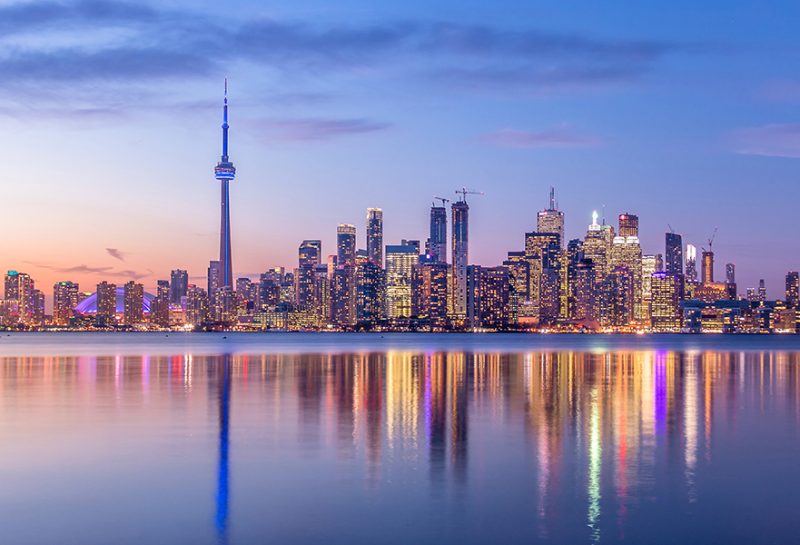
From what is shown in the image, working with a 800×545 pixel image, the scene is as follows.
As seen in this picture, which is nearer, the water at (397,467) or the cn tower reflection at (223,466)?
the water at (397,467)

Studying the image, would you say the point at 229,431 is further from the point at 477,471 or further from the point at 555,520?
the point at 555,520

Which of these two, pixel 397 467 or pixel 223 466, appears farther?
pixel 223 466

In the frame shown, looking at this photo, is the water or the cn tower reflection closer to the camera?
the water

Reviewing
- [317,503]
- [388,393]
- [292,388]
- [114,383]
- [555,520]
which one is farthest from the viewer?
[114,383]

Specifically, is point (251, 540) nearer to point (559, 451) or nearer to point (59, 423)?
point (559, 451)

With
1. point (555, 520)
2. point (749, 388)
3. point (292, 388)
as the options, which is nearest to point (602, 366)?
point (749, 388)

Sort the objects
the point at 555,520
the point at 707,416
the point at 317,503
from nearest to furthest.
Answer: the point at 555,520 < the point at 317,503 < the point at 707,416

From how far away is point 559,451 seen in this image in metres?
33.4

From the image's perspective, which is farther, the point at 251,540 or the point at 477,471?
the point at 477,471

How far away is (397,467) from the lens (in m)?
29.4

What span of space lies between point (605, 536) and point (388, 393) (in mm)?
38379

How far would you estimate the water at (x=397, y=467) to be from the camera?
21766mm

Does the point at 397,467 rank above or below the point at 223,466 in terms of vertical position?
above

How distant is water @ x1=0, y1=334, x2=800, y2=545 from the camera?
71.4 feet
